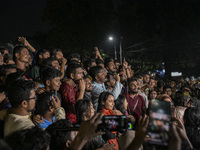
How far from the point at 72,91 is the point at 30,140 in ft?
7.67

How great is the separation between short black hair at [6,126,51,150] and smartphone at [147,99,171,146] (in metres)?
0.98

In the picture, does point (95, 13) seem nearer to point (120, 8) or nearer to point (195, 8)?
point (120, 8)

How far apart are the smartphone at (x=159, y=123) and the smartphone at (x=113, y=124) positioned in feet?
1.14

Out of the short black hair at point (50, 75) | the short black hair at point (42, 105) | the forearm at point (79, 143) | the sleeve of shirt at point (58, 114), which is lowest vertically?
the forearm at point (79, 143)

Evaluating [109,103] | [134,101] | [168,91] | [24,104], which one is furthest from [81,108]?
[168,91]

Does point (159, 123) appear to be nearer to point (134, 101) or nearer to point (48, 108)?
point (48, 108)

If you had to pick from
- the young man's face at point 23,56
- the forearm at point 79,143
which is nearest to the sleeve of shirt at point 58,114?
the forearm at point 79,143

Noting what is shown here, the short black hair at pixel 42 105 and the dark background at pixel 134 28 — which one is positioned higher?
the dark background at pixel 134 28

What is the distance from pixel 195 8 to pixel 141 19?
20.8 feet

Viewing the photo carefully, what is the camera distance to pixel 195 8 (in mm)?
23938

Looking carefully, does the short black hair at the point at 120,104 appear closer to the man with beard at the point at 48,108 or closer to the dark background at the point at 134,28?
the man with beard at the point at 48,108

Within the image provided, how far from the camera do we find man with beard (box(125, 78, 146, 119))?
17.3 feet

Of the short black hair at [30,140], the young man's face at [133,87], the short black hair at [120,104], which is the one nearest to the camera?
the short black hair at [30,140]

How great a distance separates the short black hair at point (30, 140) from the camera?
5.91ft
